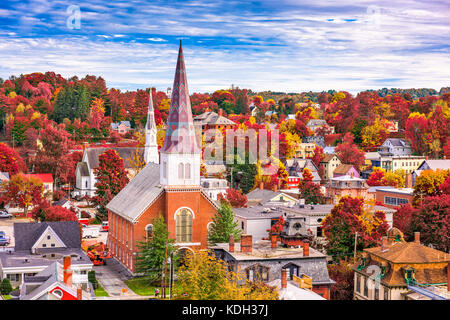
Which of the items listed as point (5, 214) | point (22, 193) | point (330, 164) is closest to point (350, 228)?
point (22, 193)

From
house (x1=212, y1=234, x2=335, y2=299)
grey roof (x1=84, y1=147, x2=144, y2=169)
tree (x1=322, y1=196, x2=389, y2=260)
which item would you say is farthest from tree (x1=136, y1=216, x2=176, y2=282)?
grey roof (x1=84, y1=147, x2=144, y2=169)

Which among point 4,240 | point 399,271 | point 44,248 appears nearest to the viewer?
point 399,271

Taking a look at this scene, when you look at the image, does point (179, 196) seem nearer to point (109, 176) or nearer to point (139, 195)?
point (139, 195)

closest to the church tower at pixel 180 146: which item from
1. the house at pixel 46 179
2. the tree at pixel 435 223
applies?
the tree at pixel 435 223

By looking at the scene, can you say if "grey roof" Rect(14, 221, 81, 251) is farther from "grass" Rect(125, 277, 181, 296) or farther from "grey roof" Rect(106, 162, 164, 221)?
"grass" Rect(125, 277, 181, 296)

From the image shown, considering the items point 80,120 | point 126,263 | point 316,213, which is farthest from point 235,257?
point 80,120
